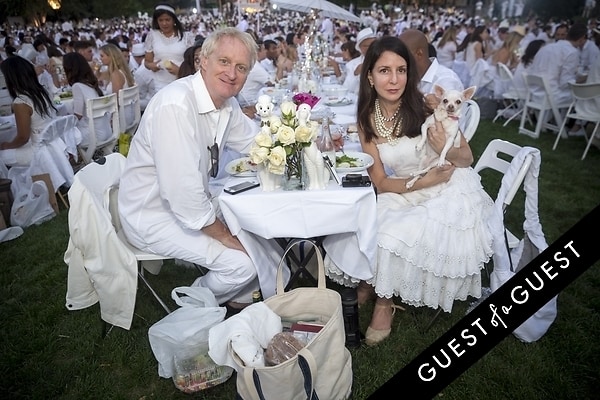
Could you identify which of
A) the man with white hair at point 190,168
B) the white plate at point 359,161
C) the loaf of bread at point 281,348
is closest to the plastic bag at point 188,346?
the man with white hair at point 190,168

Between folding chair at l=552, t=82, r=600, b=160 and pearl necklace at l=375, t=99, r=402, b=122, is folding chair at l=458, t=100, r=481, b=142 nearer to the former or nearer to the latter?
pearl necklace at l=375, t=99, r=402, b=122

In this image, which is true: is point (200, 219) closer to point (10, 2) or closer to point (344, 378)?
point (344, 378)

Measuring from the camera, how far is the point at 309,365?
1.63 metres

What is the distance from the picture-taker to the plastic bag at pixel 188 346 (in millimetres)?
2023

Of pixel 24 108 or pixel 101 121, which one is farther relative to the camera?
pixel 101 121

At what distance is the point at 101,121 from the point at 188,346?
3.86m

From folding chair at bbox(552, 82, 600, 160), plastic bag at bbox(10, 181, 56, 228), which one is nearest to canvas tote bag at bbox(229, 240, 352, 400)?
plastic bag at bbox(10, 181, 56, 228)

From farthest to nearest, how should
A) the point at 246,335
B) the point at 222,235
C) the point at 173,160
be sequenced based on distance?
the point at 222,235
the point at 173,160
the point at 246,335

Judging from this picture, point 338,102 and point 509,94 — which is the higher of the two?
point 338,102

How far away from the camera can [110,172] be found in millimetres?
2576

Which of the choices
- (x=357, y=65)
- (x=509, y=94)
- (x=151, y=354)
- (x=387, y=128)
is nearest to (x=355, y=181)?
(x=387, y=128)

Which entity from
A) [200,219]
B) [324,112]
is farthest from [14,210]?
[324,112]

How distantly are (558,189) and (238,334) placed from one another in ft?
14.9

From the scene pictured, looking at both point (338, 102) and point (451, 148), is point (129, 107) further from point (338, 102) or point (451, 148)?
point (451, 148)
